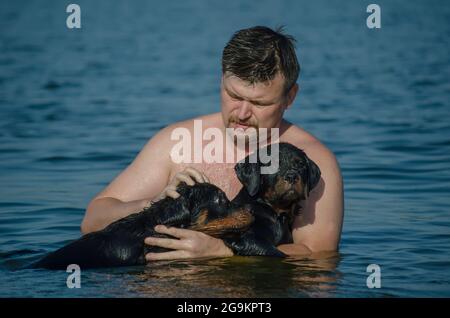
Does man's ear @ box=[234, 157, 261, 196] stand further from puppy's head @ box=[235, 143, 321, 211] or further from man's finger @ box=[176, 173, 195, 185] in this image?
man's finger @ box=[176, 173, 195, 185]

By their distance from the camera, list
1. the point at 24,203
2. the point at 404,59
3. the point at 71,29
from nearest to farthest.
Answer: the point at 24,203 < the point at 404,59 < the point at 71,29

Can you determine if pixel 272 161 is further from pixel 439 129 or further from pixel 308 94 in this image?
pixel 308 94

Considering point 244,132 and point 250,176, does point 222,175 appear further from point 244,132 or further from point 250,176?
point 250,176

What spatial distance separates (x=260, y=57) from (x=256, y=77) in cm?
17

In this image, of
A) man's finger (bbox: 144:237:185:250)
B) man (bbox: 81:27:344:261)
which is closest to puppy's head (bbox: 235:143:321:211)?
man (bbox: 81:27:344:261)

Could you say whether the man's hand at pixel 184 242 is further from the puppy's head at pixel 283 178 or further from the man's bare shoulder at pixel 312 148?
the man's bare shoulder at pixel 312 148

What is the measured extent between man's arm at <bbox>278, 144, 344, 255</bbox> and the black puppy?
1.03 ft

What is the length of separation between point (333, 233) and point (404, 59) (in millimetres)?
14417

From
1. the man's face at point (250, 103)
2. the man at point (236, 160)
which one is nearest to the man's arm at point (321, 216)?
the man at point (236, 160)

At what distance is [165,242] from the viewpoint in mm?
7176
